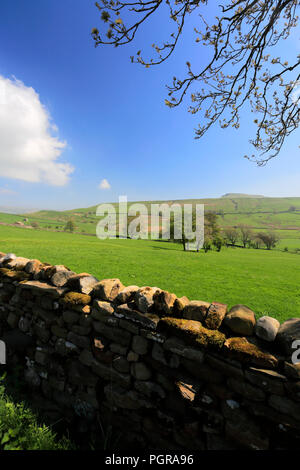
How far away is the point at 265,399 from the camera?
7.06 feet

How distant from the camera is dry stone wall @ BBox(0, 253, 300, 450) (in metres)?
2.17

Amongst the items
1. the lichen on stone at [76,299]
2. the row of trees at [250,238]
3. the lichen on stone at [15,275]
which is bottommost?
the row of trees at [250,238]

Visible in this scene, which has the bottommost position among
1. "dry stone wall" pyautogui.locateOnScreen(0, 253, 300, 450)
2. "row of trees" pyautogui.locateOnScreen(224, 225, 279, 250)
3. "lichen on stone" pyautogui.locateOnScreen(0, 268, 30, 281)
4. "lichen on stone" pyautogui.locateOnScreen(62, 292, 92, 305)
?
"row of trees" pyautogui.locateOnScreen(224, 225, 279, 250)

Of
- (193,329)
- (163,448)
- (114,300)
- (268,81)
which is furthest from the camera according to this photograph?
(268,81)

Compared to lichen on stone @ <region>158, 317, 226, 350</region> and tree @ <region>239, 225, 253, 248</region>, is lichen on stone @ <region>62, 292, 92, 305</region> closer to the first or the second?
lichen on stone @ <region>158, 317, 226, 350</region>

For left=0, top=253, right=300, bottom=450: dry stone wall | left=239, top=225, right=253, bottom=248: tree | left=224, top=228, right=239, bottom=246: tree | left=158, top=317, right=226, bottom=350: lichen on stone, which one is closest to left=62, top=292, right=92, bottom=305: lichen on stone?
left=0, top=253, right=300, bottom=450: dry stone wall

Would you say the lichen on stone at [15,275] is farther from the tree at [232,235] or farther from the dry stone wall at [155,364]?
the tree at [232,235]

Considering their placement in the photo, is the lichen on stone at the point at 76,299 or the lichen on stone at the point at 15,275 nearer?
the lichen on stone at the point at 76,299

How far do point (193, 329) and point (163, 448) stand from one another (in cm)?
196

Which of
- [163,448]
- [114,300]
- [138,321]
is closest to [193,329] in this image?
[138,321]

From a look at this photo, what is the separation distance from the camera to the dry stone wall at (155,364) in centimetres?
217

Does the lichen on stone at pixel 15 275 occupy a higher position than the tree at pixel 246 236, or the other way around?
the lichen on stone at pixel 15 275

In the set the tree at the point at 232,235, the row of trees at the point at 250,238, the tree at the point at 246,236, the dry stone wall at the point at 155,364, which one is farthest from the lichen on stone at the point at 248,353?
the tree at the point at 246,236

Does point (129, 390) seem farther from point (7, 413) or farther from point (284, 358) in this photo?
point (284, 358)
